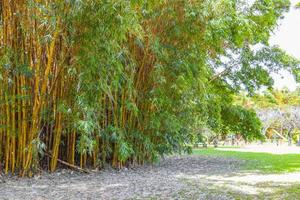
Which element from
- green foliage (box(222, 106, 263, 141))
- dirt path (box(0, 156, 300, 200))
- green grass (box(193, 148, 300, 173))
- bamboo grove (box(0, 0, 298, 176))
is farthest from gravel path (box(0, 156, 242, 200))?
green foliage (box(222, 106, 263, 141))

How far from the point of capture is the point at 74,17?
4.16 metres

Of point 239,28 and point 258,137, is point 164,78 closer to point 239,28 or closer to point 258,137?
point 239,28

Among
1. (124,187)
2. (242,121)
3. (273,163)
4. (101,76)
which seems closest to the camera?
(124,187)

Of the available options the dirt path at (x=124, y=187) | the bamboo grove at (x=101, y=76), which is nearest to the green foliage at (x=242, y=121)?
the bamboo grove at (x=101, y=76)

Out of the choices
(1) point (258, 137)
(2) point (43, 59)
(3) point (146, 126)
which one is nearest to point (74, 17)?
(2) point (43, 59)

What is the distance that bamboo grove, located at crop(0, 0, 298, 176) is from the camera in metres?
4.40

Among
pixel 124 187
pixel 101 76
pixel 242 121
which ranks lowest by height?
pixel 124 187

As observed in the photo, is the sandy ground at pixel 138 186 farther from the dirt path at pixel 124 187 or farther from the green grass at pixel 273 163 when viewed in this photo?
the green grass at pixel 273 163

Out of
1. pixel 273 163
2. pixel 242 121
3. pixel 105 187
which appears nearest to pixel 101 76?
pixel 105 187

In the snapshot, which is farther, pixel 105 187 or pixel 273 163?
pixel 273 163

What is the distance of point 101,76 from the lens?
15.5 ft

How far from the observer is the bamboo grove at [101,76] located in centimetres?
440

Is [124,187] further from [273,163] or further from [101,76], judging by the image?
[273,163]

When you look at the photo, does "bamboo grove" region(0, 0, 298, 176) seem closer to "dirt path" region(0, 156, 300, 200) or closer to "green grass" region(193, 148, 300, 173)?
"dirt path" region(0, 156, 300, 200)
